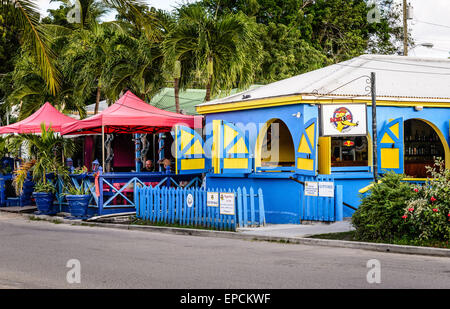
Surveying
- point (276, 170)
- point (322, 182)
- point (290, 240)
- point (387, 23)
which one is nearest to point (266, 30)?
point (387, 23)

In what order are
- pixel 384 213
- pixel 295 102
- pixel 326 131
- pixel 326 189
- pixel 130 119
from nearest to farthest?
1. pixel 384 213
2. pixel 326 189
3. pixel 326 131
4. pixel 295 102
5. pixel 130 119

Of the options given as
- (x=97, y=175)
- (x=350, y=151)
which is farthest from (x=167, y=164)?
(x=350, y=151)

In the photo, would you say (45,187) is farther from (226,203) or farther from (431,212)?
(431,212)

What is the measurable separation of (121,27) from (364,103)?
1789 centimetres

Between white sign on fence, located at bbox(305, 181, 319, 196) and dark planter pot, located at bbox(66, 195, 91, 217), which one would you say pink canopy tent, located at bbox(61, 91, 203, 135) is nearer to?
dark planter pot, located at bbox(66, 195, 91, 217)

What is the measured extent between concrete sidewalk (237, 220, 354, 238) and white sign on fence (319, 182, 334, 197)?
0.79 m

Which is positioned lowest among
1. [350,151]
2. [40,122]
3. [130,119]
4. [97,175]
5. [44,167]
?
[97,175]

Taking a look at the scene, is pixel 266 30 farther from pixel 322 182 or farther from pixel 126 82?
pixel 322 182

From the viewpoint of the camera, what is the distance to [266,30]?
114 feet

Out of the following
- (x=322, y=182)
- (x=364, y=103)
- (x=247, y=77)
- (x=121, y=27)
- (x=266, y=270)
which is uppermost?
(x=121, y=27)

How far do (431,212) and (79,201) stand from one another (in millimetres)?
10773

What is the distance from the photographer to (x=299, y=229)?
1470cm

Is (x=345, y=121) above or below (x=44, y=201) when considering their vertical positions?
above

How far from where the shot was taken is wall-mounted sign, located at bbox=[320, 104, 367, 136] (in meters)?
16.1
